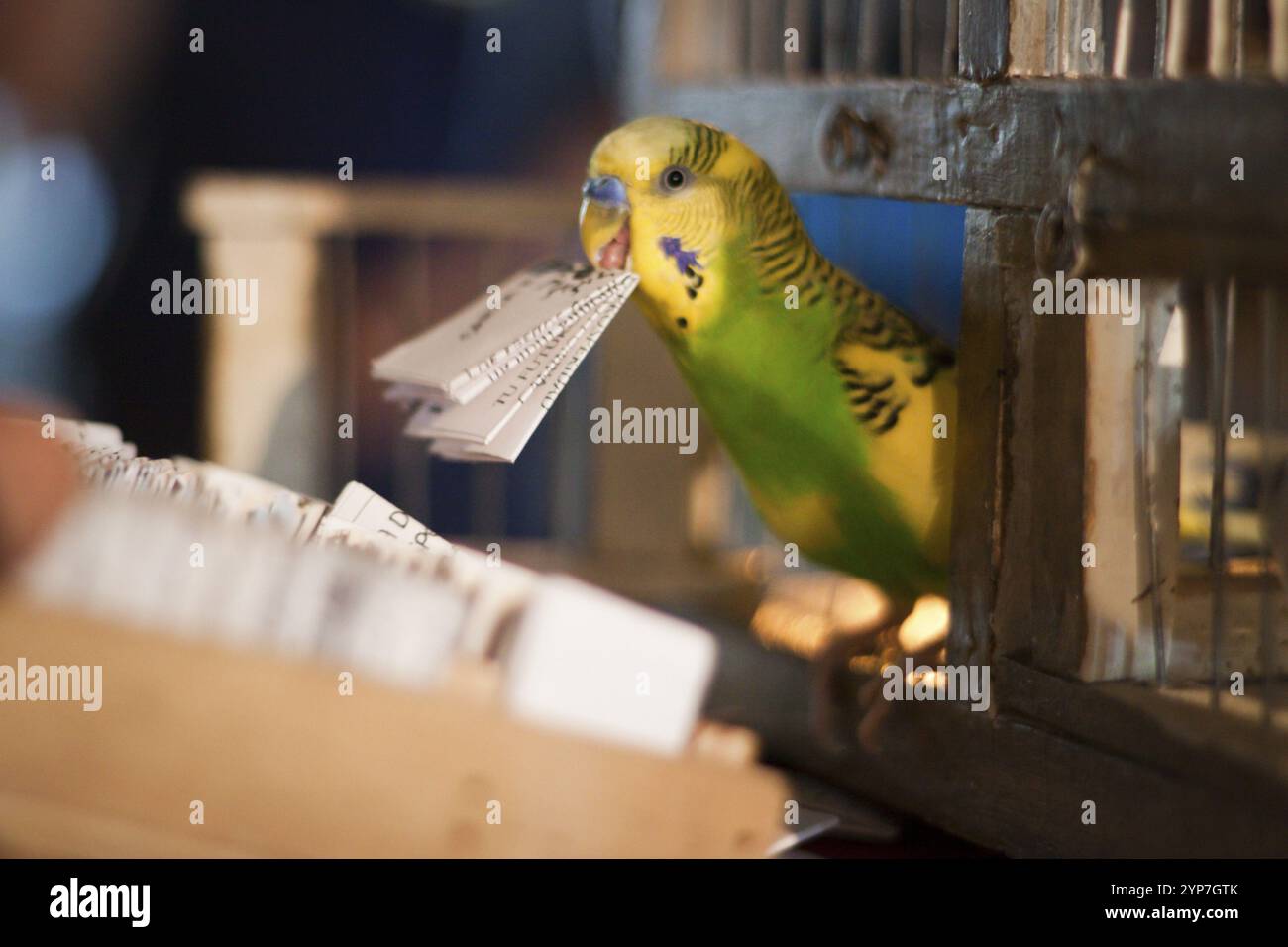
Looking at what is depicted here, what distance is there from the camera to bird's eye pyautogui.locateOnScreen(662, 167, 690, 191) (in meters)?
0.84

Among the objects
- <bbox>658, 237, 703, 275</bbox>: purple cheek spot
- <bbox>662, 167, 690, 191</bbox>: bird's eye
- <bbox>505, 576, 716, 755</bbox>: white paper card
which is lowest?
<bbox>505, 576, 716, 755</bbox>: white paper card

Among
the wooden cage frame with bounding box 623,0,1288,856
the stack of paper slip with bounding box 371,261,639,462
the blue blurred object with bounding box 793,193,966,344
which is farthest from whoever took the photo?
the blue blurred object with bounding box 793,193,966,344

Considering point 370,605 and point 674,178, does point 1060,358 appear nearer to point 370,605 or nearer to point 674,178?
point 674,178

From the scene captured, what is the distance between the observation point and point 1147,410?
0.74 metres

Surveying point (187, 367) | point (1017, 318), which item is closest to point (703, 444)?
point (1017, 318)

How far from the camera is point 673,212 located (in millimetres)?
843

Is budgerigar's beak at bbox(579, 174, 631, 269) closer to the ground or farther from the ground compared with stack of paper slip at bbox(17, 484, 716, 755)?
farther from the ground

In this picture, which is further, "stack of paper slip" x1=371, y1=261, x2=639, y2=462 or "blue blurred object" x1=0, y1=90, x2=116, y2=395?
"blue blurred object" x1=0, y1=90, x2=116, y2=395

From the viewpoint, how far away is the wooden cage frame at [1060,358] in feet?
2.10

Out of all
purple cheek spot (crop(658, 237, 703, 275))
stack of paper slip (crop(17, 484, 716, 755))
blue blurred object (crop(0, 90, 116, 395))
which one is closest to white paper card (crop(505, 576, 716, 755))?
stack of paper slip (crop(17, 484, 716, 755))

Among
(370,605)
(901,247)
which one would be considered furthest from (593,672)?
(901,247)

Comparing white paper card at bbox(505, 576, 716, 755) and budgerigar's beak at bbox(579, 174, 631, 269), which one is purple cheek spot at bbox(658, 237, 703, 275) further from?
white paper card at bbox(505, 576, 716, 755)

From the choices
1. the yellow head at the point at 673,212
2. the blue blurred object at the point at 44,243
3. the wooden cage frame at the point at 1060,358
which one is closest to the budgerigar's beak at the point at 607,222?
the yellow head at the point at 673,212
